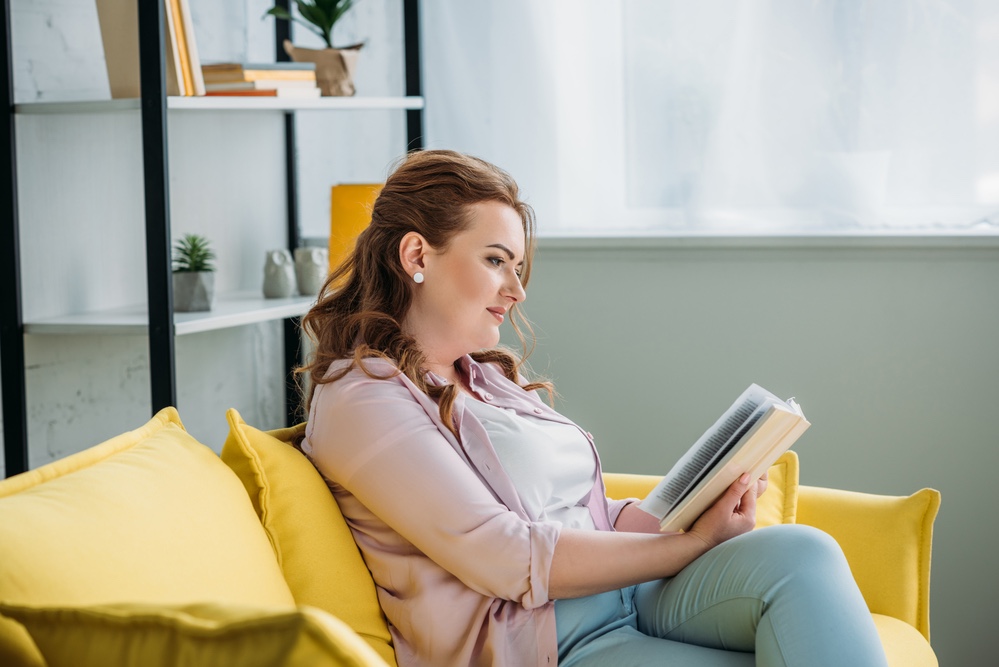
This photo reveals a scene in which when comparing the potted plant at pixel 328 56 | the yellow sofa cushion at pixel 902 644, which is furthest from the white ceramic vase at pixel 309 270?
the yellow sofa cushion at pixel 902 644

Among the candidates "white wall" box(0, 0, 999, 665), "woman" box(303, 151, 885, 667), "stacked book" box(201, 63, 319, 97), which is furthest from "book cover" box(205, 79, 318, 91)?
"woman" box(303, 151, 885, 667)

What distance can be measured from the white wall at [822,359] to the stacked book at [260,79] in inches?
30.5

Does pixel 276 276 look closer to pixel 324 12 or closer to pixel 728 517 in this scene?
pixel 324 12

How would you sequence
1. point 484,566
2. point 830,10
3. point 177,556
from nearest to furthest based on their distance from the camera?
point 177,556
point 484,566
point 830,10

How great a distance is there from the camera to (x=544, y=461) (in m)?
1.44

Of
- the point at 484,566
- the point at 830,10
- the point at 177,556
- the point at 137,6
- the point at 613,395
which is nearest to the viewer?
the point at 177,556

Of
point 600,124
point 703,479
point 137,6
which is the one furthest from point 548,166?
point 703,479

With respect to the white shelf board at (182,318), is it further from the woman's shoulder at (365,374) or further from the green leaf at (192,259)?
the woman's shoulder at (365,374)

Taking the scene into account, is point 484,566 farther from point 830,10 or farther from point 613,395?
point 830,10

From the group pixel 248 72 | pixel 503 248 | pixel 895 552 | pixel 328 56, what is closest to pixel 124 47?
pixel 248 72

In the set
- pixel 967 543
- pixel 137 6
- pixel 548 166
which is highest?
pixel 137 6

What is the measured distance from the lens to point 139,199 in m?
A: 2.32

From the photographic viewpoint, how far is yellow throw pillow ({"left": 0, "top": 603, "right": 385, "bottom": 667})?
637 millimetres

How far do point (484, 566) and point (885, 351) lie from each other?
5.09 ft
